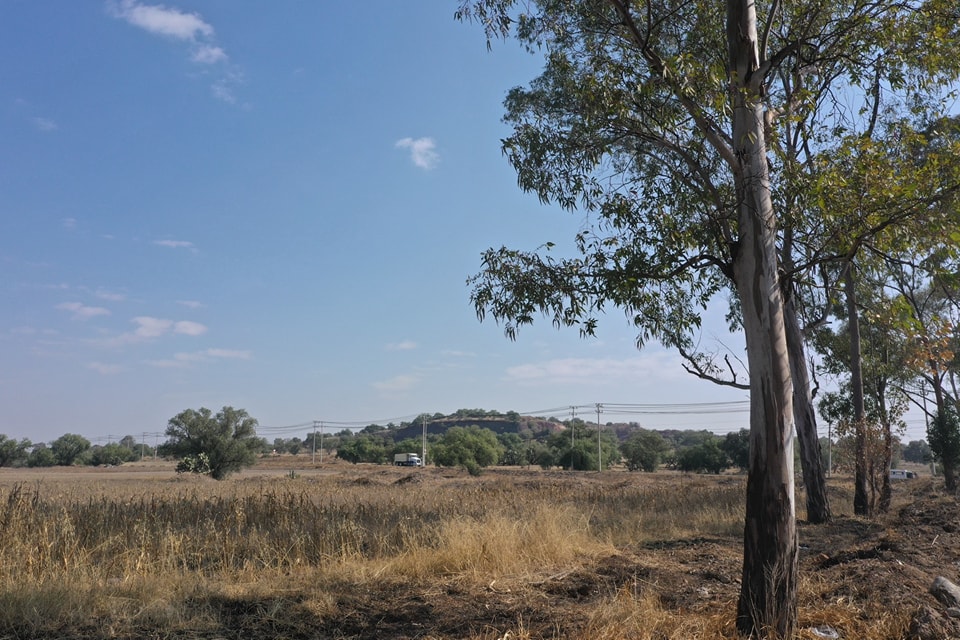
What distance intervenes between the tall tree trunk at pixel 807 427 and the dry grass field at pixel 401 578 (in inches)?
132

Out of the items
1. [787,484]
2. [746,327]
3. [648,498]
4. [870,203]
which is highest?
[870,203]

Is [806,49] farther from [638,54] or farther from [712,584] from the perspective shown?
[712,584]

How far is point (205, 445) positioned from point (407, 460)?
4661 centimetres

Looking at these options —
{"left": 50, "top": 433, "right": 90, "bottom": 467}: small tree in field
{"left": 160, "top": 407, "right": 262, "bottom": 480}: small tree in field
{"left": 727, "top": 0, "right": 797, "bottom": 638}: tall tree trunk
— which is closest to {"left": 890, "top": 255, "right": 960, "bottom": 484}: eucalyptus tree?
{"left": 727, "top": 0, "right": 797, "bottom": 638}: tall tree trunk

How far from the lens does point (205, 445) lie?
45375 millimetres

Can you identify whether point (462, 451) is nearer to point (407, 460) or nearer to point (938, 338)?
point (407, 460)

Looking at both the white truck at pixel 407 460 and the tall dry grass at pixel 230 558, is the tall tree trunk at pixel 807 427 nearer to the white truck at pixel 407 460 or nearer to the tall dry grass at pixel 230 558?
the tall dry grass at pixel 230 558

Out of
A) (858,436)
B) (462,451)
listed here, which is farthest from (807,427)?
(462,451)

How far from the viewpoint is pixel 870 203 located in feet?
21.9

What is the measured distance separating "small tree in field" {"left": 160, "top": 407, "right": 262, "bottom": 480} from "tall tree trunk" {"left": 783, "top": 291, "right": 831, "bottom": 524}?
125 feet

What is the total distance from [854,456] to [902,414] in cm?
226

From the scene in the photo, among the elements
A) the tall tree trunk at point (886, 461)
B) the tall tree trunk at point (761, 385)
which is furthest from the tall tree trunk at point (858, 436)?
the tall tree trunk at point (761, 385)

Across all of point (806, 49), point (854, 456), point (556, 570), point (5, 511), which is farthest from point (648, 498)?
point (5, 511)

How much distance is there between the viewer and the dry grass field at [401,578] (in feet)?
19.9
